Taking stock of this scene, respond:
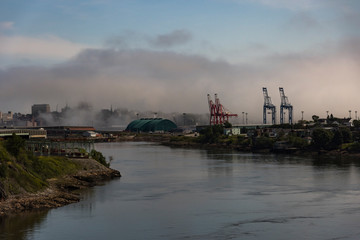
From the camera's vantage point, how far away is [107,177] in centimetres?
4153

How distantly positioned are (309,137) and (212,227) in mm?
60343

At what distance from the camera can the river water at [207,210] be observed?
913 inches

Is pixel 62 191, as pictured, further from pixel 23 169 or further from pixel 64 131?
pixel 64 131

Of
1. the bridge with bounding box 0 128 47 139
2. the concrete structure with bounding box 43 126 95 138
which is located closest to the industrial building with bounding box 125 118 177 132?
the concrete structure with bounding box 43 126 95 138

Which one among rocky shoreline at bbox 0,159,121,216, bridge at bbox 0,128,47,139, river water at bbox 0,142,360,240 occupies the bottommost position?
river water at bbox 0,142,360,240

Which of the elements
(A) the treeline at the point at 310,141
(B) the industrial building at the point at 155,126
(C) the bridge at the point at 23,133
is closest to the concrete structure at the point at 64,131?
(B) the industrial building at the point at 155,126

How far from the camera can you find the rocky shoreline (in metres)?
27.0

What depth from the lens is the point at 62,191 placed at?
32.7 meters

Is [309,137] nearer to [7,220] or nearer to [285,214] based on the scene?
[285,214]

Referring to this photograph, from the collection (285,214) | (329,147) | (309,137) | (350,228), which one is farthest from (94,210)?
(309,137)

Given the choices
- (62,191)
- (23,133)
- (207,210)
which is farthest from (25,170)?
(23,133)

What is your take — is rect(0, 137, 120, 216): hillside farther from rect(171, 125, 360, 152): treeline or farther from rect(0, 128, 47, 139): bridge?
rect(171, 125, 360, 152): treeline

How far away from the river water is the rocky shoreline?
82 cm

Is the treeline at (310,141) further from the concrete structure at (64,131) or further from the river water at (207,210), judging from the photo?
the concrete structure at (64,131)
